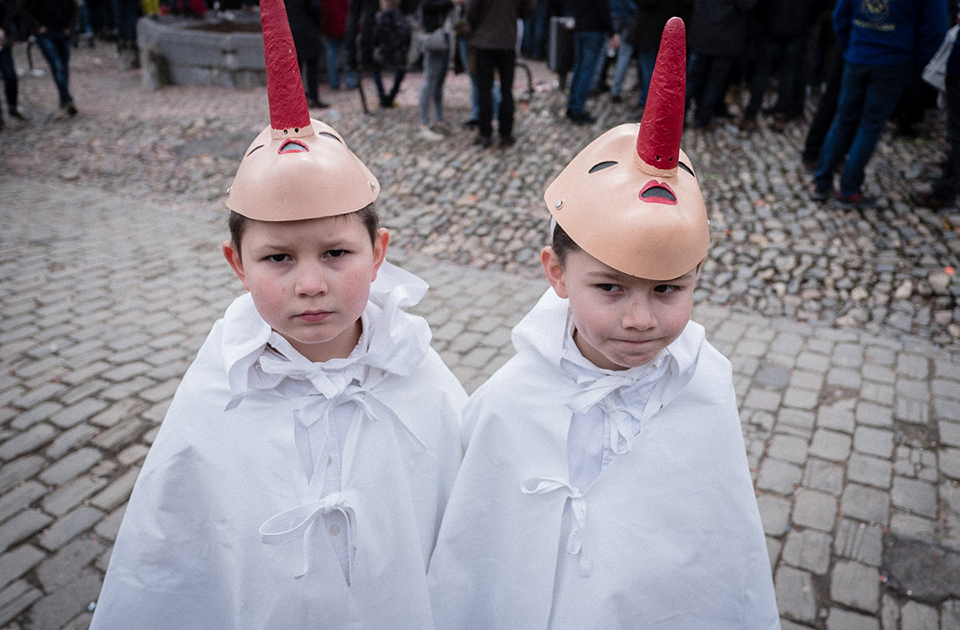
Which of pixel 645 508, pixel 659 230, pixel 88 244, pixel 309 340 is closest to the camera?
pixel 659 230

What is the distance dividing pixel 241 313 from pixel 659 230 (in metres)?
1.21

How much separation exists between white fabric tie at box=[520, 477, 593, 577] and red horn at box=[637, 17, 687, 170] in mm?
934

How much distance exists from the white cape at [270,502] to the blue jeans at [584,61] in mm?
7188

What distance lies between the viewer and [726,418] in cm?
190

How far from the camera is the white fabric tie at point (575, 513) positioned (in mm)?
1826

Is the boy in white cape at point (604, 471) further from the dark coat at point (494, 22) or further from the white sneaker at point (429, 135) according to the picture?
the white sneaker at point (429, 135)

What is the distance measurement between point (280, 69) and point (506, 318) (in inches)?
140

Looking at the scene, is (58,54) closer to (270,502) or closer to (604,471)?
(270,502)

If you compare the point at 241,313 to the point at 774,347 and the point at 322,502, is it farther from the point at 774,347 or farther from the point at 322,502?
the point at 774,347

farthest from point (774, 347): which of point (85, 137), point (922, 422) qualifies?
point (85, 137)

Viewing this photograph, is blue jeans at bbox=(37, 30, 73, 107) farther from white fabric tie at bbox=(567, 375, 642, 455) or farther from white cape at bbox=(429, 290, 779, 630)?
white fabric tie at bbox=(567, 375, 642, 455)

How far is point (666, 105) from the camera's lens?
1502 millimetres

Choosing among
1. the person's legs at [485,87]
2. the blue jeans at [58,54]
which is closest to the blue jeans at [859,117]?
the person's legs at [485,87]

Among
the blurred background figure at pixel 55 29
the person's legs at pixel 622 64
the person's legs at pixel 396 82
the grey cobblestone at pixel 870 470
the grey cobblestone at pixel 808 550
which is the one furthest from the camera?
the blurred background figure at pixel 55 29
